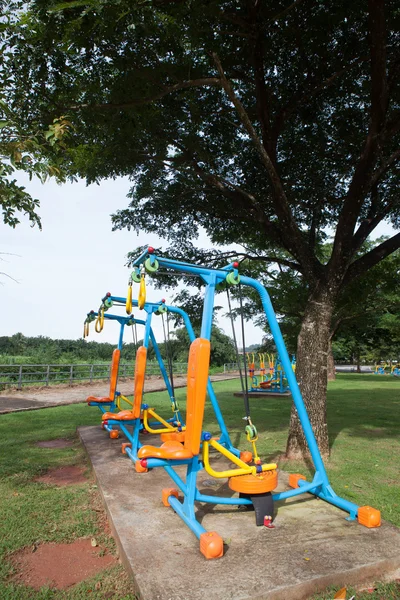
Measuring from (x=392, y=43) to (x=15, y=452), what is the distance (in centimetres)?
834

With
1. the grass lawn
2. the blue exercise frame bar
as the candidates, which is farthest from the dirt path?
the blue exercise frame bar

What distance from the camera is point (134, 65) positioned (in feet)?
17.8

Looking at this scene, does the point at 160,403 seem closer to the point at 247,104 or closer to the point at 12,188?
the point at 247,104

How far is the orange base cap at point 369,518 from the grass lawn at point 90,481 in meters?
0.51

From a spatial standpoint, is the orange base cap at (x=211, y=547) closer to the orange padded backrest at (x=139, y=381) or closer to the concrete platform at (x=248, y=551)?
the concrete platform at (x=248, y=551)

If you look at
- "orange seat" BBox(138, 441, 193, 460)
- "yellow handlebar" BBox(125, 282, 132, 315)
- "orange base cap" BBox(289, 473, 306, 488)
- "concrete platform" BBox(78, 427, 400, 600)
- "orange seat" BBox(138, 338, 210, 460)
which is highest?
"yellow handlebar" BBox(125, 282, 132, 315)

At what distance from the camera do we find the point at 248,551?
9.57 feet

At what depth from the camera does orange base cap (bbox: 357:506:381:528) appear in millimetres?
3324

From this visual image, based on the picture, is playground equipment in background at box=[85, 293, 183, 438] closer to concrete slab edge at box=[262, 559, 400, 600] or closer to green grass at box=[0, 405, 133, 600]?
green grass at box=[0, 405, 133, 600]

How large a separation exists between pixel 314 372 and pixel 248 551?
314 centimetres

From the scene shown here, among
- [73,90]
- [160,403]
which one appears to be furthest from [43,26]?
[160,403]

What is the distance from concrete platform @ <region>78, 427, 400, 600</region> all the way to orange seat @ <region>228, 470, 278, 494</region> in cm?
30

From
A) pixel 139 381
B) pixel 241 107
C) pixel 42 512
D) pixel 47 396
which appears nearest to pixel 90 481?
pixel 42 512

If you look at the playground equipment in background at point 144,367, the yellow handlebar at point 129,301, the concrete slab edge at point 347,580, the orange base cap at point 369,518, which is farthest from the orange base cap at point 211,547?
the playground equipment in background at point 144,367
